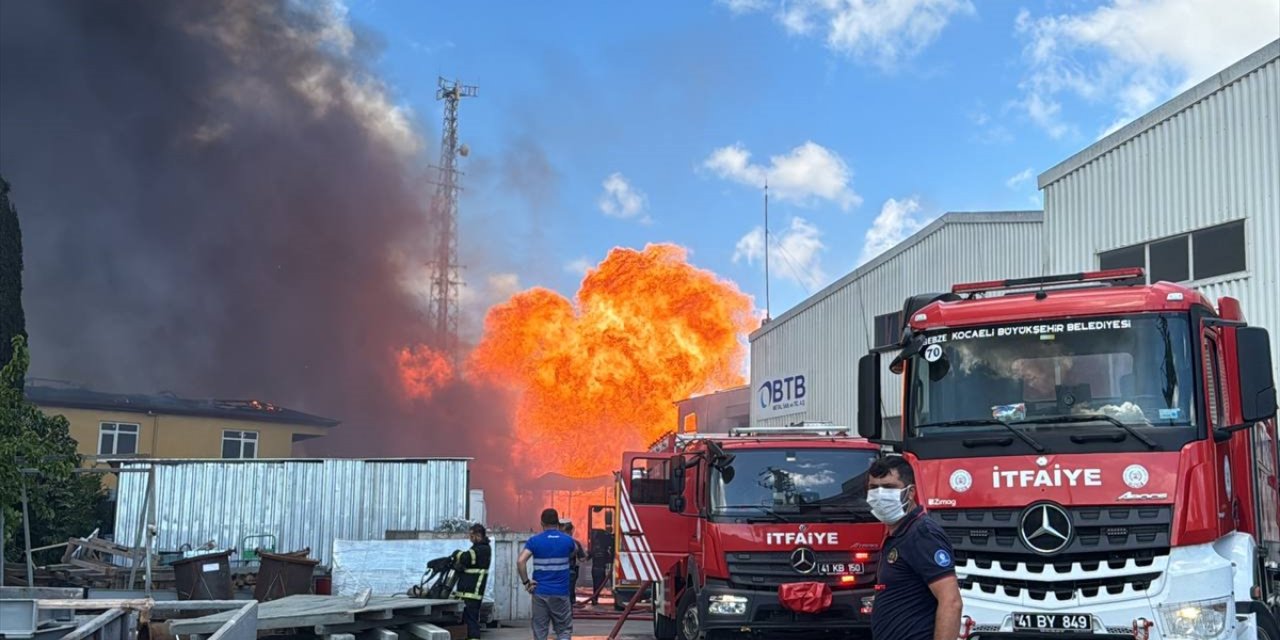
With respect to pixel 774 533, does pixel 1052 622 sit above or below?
below

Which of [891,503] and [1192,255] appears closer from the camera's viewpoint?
[891,503]

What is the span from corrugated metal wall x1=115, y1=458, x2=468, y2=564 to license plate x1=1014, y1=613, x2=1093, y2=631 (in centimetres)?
1451

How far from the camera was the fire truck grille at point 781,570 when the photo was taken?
35.0ft

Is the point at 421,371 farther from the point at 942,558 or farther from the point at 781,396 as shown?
the point at 942,558

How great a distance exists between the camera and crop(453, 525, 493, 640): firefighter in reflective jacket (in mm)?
12531

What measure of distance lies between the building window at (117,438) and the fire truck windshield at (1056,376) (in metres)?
30.0

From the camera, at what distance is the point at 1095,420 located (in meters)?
7.28

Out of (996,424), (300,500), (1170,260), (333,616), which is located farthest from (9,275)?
(996,424)

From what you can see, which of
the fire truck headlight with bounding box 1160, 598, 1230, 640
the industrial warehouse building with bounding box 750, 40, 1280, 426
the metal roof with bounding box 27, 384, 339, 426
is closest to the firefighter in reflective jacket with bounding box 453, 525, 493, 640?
the industrial warehouse building with bounding box 750, 40, 1280, 426

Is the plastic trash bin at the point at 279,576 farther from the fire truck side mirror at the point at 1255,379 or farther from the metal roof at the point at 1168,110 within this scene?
the fire truck side mirror at the point at 1255,379

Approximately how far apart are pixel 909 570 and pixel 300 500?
17.5 m

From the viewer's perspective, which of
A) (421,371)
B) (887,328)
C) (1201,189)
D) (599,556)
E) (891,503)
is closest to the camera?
(891,503)

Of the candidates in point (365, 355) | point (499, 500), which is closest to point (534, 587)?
point (499, 500)

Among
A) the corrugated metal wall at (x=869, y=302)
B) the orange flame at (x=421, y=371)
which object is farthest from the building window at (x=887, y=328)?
the orange flame at (x=421, y=371)
